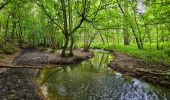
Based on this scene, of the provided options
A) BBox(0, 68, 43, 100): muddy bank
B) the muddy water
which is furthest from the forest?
the muddy water

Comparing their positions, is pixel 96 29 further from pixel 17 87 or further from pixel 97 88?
pixel 17 87

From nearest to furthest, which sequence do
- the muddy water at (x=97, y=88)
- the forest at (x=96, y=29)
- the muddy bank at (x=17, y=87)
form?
the muddy bank at (x=17, y=87) < the muddy water at (x=97, y=88) < the forest at (x=96, y=29)

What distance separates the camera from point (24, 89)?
38.3 ft

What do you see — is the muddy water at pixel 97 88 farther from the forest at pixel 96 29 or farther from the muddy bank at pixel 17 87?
the muddy bank at pixel 17 87

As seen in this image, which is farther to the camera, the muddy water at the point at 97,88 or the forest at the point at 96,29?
the forest at the point at 96,29

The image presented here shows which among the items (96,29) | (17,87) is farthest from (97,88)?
(96,29)

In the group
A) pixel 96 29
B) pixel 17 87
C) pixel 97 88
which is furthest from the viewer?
pixel 96 29

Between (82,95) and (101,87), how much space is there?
209cm

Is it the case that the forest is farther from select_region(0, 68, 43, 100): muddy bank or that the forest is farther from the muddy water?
the muddy water

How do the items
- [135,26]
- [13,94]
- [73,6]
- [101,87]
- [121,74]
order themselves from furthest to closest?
[135,26] < [73,6] < [121,74] < [101,87] < [13,94]

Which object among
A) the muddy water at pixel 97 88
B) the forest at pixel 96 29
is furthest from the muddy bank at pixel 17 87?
the muddy water at pixel 97 88

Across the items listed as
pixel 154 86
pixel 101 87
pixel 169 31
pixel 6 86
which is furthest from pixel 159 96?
pixel 169 31

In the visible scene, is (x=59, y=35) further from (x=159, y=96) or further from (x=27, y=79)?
(x=159, y=96)

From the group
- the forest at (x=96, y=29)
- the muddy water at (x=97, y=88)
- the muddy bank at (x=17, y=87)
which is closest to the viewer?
the muddy bank at (x=17, y=87)
